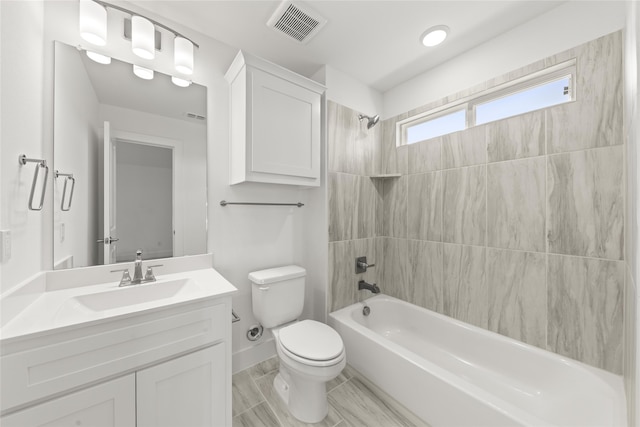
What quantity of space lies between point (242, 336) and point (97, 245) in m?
1.13

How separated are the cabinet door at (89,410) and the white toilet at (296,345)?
74cm

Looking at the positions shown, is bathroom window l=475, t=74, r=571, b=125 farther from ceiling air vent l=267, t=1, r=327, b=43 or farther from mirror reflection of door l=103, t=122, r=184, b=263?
mirror reflection of door l=103, t=122, r=184, b=263

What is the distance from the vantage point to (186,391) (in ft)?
3.43

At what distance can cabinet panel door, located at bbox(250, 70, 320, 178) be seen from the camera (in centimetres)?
157

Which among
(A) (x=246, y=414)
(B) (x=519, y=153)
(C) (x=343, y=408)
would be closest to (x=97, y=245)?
(A) (x=246, y=414)

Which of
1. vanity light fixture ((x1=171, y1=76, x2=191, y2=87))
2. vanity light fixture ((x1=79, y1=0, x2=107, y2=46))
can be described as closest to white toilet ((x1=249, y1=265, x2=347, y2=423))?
vanity light fixture ((x1=171, y1=76, x2=191, y2=87))

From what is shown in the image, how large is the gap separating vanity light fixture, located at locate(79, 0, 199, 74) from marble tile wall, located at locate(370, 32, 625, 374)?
1.56 m

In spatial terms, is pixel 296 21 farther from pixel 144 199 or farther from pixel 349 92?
pixel 144 199

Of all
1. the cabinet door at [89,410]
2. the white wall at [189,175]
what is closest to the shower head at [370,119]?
the white wall at [189,175]

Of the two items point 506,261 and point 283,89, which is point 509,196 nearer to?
point 506,261

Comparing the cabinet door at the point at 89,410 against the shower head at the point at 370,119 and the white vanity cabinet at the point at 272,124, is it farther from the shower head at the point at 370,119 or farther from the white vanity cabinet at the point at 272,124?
the shower head at the point at 370,119

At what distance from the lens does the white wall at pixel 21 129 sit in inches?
33.6

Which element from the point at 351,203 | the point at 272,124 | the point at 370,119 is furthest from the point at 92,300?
the point at 370,119

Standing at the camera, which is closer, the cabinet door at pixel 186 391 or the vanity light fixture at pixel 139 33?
the cabinet door at pixel 186 391
